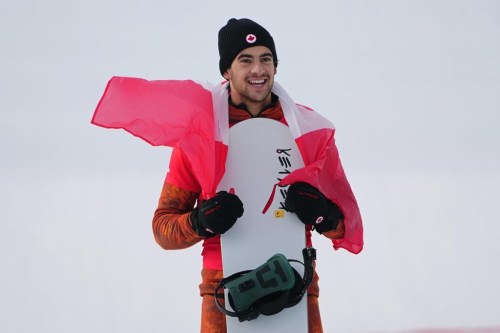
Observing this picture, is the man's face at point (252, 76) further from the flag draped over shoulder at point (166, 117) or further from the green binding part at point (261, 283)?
the green binding part at point (261, 283)

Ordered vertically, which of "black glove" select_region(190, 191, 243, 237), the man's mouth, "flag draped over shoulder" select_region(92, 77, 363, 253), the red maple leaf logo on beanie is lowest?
"black glove" select_region(190, 191, 243, 237)

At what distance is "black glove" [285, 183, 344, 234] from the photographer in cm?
204

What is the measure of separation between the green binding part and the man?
0.09 meters

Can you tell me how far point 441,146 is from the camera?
15.5ft

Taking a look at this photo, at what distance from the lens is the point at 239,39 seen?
7.36 feet

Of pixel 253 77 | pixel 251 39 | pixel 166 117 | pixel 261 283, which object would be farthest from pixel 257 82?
pixel 261 283

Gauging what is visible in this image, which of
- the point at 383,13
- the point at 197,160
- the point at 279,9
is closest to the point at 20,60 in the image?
the point at 279,9

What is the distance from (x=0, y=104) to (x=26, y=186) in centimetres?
48

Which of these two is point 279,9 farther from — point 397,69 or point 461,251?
point 461,251

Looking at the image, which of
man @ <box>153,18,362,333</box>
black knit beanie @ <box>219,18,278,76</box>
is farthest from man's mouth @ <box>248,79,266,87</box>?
black knit beanie @ <box>219,18,278,76</box>

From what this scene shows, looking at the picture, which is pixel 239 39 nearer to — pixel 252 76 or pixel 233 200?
pixel 252 76

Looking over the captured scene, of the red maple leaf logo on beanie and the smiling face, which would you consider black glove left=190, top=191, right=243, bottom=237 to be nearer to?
the smiling face

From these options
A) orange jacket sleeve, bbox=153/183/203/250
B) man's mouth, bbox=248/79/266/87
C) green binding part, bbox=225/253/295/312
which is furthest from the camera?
man's mouth, bbox=248/79/266/87

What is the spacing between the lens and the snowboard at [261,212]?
205 centimetres
